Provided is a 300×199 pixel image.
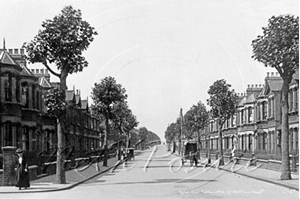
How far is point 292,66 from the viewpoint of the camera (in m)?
21.7

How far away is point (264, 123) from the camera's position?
156ft

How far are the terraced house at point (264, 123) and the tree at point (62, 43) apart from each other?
15.7m

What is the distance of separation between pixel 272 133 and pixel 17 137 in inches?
981

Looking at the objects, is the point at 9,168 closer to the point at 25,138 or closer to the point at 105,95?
the point at 25,138

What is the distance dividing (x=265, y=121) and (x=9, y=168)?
31.1m

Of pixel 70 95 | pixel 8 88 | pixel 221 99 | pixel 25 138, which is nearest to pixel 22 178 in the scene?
pixel 8 88

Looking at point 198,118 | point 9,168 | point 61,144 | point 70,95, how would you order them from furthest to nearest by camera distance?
point 198,118, point 70,95, point 61,144, point 9,168

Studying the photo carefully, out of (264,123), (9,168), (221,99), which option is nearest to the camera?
(9,168)

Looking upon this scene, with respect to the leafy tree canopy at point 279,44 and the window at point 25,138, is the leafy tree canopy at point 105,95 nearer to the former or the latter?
the window at point 25,138

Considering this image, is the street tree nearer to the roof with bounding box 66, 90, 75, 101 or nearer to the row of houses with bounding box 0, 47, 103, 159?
the roof with bounding box 66, 90, 75, 101

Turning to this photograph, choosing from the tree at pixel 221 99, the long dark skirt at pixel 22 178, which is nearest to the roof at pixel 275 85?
the tree at pixel 221 99

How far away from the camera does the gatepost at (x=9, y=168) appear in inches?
874

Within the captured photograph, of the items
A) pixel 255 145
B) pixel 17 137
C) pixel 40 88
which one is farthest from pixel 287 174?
pixel 255 145

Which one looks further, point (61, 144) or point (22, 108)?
point (22, 108)
